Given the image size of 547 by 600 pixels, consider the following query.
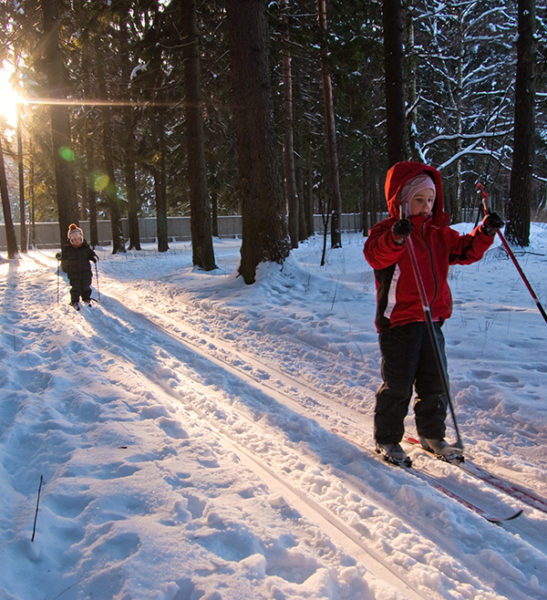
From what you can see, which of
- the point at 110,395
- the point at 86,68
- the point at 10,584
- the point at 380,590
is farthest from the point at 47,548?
the point at 86,68

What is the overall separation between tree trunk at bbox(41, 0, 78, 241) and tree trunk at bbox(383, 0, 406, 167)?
10.2 meters

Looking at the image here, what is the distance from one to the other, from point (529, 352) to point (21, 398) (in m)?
5.37

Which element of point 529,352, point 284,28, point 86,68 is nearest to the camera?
point 529,352

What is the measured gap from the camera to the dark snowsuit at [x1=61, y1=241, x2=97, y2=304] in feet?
30.2

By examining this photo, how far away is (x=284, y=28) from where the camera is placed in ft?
34.4

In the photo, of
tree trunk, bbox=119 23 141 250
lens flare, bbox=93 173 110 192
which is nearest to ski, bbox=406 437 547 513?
tree trunk, bbox=119 23 141 250

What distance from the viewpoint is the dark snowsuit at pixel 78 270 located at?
920cm

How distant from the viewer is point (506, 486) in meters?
2.79

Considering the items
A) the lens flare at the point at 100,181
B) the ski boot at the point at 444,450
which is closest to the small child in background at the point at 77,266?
the ski boot at the point at 444,450

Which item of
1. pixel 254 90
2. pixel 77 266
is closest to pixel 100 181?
pixel 77 266

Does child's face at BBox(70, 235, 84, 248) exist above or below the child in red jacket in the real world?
above

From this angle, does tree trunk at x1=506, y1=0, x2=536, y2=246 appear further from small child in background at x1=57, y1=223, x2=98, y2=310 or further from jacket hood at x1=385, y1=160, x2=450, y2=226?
small child in background at x1=57, y1=223, x2=98, y2=310

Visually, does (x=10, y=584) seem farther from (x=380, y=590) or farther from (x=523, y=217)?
(x=523, y=217)

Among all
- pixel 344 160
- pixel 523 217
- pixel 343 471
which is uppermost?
pixel 344 160
